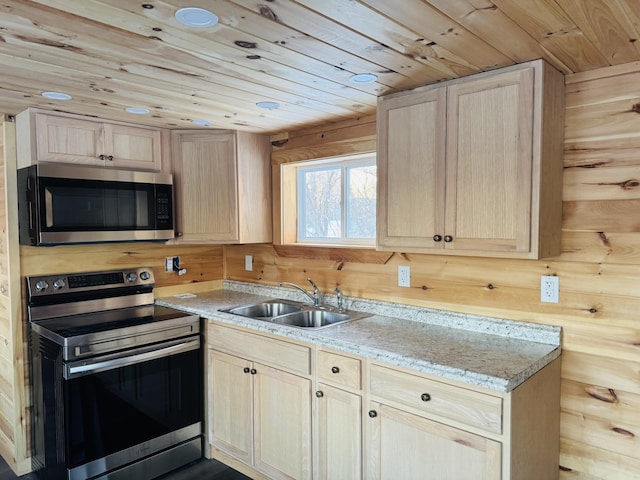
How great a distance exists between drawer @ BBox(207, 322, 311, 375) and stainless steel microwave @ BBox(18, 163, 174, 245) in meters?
0.73

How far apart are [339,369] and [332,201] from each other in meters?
1.27

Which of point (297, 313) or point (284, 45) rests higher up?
point (284, 45)

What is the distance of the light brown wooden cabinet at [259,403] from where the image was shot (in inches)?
88.4

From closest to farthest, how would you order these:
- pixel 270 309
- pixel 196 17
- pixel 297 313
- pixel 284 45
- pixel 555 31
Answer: pixel 196 17
pixel 555 31
pixel 284 45
pixel 297 313
pixel 270 309

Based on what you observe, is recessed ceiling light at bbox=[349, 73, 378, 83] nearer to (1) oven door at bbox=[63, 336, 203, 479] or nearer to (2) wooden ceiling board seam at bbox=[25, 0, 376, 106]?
(2) wooden ceiling board seam at bbox=[25, 0, 376, 106]

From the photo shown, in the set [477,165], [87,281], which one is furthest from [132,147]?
[477,165]

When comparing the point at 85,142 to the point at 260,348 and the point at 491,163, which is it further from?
the point at 491,163

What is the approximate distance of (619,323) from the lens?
6.03ft

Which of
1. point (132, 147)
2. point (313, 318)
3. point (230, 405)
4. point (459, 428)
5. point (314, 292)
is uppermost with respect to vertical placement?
point (132, 147)

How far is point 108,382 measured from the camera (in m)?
2.36

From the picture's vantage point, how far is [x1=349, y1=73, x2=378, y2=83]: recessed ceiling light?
74.7 inches

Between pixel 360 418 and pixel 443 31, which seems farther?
pixel 360 418

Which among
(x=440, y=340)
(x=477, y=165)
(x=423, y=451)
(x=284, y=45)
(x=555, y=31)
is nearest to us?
(x=555, y=31)

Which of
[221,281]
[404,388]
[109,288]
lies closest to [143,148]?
[109,288]
